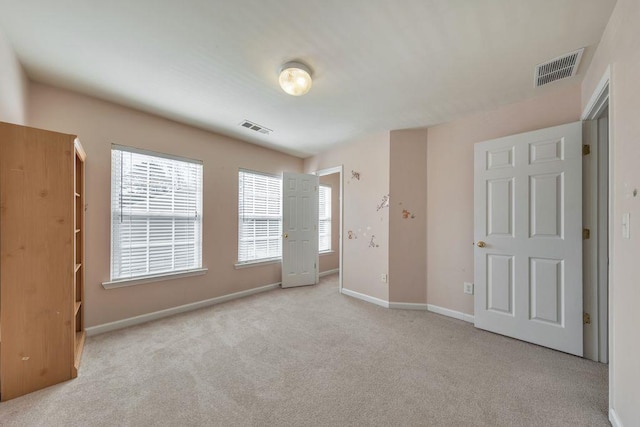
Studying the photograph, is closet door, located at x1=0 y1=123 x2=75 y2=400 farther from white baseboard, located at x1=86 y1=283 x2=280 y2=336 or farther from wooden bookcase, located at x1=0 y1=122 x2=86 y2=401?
white baseboard, located at x1=86 y1=283 x2=280 y2=336

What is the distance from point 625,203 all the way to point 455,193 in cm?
174

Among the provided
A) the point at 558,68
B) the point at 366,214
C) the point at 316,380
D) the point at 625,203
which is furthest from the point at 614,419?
the point at 366,214

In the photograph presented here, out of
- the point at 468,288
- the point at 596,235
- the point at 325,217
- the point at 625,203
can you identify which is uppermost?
the point at 625,203

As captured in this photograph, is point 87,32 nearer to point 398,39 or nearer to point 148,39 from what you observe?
point 148,39

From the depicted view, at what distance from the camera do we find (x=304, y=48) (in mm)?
1775

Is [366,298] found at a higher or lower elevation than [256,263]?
lower

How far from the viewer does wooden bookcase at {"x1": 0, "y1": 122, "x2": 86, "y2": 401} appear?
1624 mm

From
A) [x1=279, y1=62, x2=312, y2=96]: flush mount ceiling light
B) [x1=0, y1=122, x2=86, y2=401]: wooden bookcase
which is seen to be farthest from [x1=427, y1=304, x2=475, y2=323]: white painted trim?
[x1=0, y1=122, x2=86, y2=401]: wooden bookcase

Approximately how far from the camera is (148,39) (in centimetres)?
170

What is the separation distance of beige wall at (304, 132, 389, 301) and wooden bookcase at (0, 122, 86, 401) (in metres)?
3.11

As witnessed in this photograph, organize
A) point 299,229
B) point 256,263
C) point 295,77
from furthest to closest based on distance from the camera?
point 299,229 → point 256,263 → point 295,77

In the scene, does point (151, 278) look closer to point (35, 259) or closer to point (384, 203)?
point (35, 259)

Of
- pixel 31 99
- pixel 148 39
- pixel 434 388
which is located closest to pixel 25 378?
pixel 31 99

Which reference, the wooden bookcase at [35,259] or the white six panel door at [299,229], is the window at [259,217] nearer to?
the white six panel door at [299,229]
